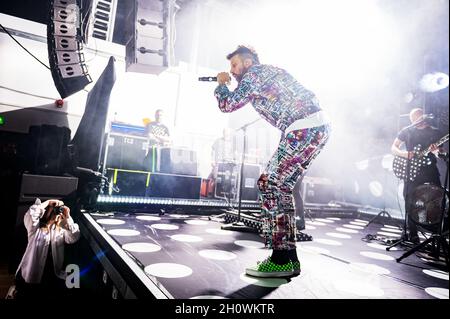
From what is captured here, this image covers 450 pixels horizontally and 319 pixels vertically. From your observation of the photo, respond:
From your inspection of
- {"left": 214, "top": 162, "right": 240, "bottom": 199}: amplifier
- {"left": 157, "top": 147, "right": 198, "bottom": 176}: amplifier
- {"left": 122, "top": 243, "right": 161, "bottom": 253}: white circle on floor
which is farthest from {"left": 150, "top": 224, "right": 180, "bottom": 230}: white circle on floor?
{"left": 214, "top": 162, "right": 240, "bottom": 199}: amplifier

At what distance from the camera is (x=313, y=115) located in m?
1.67

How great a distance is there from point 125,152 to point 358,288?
12.1ft

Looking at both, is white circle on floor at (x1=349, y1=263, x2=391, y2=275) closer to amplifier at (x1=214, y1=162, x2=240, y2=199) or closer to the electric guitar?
the electric guitar

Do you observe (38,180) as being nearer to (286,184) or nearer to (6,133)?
(6,133)

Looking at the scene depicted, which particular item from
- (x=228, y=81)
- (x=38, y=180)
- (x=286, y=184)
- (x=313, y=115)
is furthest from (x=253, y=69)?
(x=38, y=180)

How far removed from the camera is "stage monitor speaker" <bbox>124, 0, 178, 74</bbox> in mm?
3723

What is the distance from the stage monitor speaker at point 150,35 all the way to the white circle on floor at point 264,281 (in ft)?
10.8

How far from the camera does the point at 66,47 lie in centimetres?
210

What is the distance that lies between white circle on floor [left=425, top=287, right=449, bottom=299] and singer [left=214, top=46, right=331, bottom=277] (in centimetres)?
78

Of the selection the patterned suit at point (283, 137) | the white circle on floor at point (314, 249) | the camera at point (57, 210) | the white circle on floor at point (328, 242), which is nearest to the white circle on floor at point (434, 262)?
the white circle on floor at point (328, 242)

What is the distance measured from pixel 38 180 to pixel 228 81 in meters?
1.43

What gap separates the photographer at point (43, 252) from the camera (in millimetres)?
1524

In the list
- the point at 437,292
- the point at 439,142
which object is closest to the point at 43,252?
the point at 437,292

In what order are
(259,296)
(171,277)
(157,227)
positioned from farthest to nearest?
1. (157,227)
2. (171,277)
3. (259,296)
